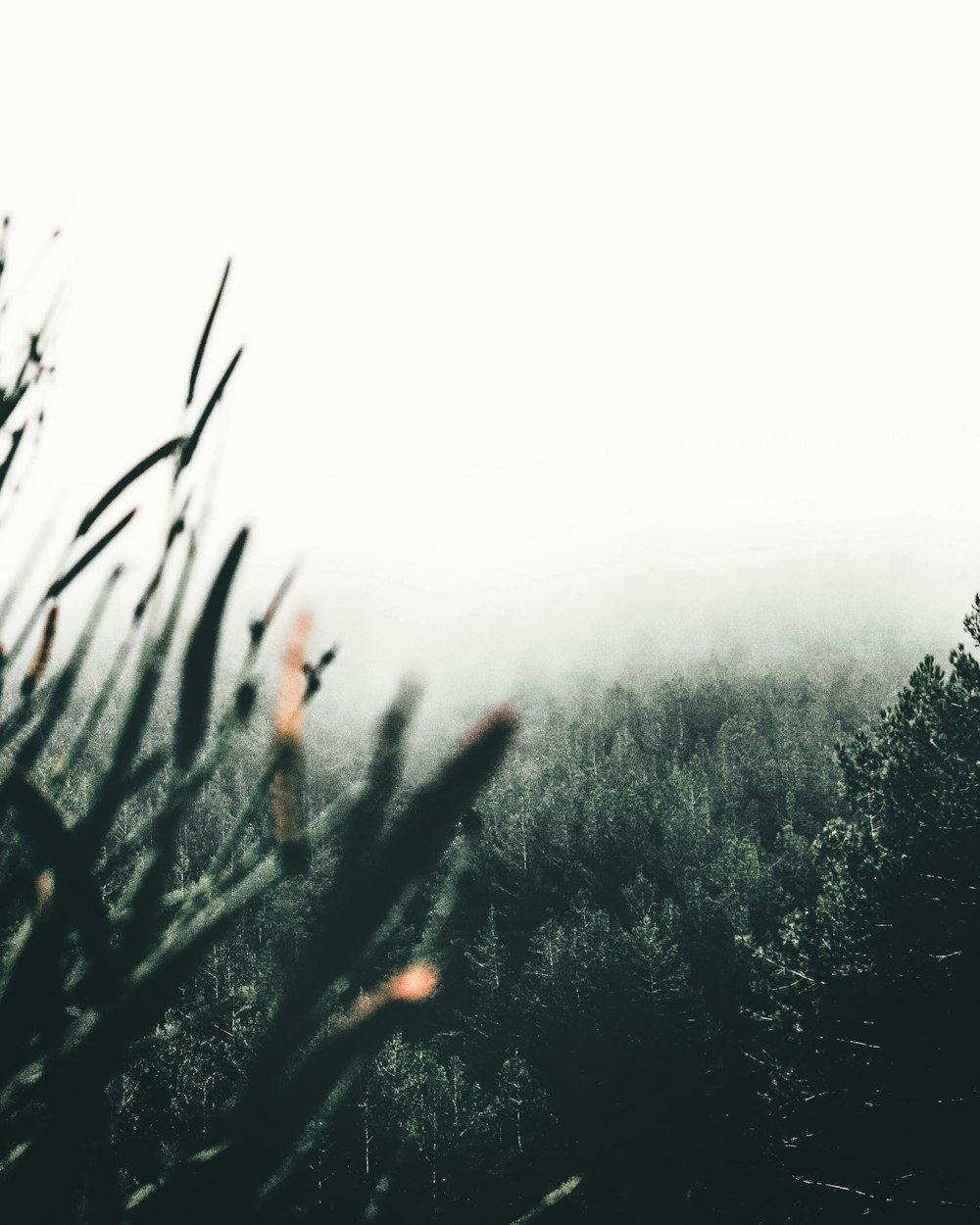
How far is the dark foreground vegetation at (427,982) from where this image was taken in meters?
0.94

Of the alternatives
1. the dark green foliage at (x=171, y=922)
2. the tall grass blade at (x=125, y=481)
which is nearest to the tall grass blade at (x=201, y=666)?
the dark green foliage at (x=171, y=922)

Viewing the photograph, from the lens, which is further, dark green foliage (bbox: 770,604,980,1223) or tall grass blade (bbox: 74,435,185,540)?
dark green foliage (bbox: 770,604,980,1223)

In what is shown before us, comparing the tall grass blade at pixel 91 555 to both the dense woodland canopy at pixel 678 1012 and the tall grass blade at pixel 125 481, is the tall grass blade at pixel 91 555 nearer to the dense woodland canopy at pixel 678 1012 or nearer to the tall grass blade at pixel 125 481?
the tall grass blade at pixel 125 481

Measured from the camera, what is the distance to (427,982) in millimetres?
1004

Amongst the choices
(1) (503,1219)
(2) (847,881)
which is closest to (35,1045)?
(2) (847,881)

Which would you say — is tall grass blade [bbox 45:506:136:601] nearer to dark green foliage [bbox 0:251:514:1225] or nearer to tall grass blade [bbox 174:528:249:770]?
dark green foliage [bbox 0:251:514:1225]

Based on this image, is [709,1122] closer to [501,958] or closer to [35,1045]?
[501,958]

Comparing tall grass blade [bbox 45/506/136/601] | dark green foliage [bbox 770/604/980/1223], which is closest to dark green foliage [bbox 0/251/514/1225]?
tall grass blade [bbox 45/506/136/601]

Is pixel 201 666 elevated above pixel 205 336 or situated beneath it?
situated beneath

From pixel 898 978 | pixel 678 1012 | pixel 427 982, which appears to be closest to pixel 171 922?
pixel 427 982

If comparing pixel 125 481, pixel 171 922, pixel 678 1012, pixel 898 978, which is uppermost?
pixel 678 1012

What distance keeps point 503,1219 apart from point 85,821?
85.3 feet

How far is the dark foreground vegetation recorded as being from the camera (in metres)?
0.94

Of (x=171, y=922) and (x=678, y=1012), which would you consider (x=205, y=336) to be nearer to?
(x=171, y=922)
